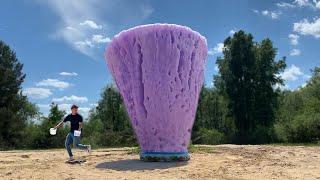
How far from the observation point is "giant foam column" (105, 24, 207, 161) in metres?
11.5

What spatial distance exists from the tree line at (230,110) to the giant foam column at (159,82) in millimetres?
13778

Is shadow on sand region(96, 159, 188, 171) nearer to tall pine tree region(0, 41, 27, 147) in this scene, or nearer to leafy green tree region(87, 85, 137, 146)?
tall pine tree region(0, 41, 27, 147)

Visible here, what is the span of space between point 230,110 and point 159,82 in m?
32.2

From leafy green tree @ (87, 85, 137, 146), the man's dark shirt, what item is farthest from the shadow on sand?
leafy green tree @ (87, 85, 137, 146)

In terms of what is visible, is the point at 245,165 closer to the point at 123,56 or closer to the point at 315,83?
the point at 123,56

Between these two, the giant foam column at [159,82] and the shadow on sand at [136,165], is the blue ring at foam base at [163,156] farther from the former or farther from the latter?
the shadow on sand at [136,165]

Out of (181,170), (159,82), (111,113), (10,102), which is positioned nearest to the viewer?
(181,170)

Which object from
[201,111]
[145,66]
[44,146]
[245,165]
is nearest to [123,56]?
[145,66]

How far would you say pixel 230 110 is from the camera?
43000 mm

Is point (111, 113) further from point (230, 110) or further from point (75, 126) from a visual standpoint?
point (75, 126)

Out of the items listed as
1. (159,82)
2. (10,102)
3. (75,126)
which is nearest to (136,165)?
(75,126)

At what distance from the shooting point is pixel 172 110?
11500 millimetres

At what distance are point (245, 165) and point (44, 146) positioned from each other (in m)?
24.0

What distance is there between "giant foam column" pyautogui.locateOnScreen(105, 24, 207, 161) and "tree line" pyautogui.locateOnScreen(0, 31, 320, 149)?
13.8 m
